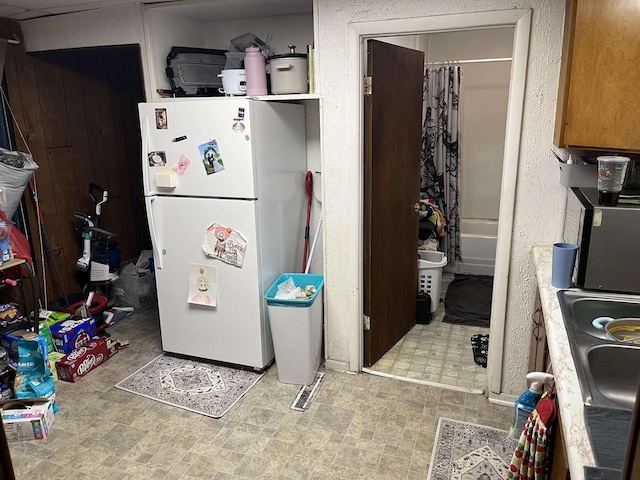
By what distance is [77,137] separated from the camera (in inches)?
146

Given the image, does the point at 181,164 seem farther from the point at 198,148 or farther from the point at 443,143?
the point at 443,143

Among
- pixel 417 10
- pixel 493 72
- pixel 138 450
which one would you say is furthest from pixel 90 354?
pixel 493 72

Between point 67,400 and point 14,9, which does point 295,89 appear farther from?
point 67,400

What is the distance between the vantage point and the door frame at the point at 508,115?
219 cm

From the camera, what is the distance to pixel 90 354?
9.83 feet

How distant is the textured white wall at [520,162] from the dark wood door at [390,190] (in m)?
0.13

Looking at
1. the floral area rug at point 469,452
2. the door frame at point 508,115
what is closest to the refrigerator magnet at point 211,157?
the door frame at point 508,115

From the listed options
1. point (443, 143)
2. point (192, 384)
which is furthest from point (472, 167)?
point (192, 384)

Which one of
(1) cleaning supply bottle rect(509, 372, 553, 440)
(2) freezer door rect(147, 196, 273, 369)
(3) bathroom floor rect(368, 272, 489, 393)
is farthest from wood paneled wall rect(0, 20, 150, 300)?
(1) cleaning supply bottle rect(509, 372, 553, 440)

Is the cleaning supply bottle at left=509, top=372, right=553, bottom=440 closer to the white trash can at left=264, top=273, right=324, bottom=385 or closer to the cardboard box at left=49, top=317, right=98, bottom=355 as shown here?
the white trash can at left=264, top=273, right=324, bottom=385

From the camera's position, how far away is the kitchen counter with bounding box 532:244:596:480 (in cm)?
97

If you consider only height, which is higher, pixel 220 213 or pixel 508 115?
pixel 508 115

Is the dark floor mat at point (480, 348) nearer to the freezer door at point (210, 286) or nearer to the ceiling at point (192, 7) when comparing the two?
the freezer door at point (210, 286)

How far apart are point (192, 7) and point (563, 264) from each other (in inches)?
96.9
